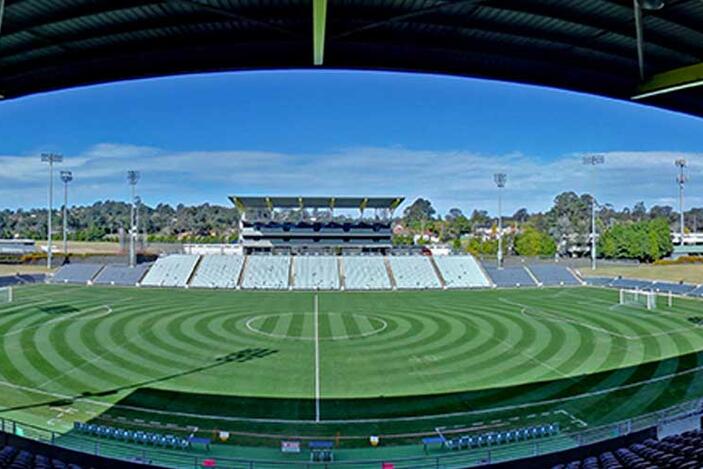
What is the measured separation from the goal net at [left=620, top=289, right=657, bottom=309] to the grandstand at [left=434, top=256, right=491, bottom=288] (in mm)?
14805

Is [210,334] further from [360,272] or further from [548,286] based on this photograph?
[548,286]

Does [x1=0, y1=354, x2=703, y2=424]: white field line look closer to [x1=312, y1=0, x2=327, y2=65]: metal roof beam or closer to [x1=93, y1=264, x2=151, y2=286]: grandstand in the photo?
[x1=312, y1=0, x2=327, y2=65]: metal roof beam

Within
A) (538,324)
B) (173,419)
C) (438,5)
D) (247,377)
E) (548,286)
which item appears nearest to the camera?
(438,5)

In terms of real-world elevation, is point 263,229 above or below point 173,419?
above

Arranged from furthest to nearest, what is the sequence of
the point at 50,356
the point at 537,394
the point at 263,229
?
1. the point at 263,229
2. the point at 50,356
3. the point at 537,394

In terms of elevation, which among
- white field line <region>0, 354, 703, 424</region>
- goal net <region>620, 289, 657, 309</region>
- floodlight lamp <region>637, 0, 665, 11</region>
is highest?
floodlight lamp <region>637, 0, 665, 11</region>

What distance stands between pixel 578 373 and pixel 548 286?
3623 centimetres

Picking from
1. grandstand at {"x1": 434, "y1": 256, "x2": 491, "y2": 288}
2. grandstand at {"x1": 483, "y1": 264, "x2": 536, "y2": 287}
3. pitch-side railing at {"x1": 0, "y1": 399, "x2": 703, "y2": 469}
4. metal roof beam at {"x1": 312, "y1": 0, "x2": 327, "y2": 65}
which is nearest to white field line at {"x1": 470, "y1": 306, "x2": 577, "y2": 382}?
pitch-side railing at {"x1": 0, "y1": 399, "x2": 703, "y2": 469}

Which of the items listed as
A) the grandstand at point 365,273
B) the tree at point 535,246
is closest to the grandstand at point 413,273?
the grandstand at point 365,273

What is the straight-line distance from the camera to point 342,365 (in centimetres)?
2261

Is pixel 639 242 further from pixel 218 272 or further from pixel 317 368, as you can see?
pixel 317 368

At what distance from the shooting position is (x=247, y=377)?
2050 cm

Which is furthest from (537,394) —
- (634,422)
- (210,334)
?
(210,334)

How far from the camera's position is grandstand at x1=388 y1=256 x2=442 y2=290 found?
5559cm
